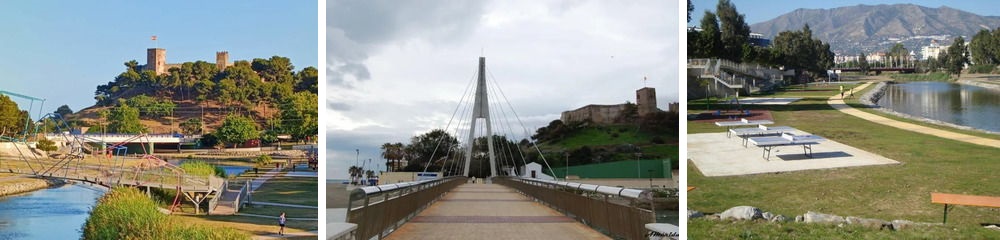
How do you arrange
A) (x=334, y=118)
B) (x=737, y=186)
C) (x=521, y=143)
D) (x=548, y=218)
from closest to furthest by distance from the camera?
(x=334, y=118) → (x=548, y=218) → (x=737, y=186) → (x=521, y=143)

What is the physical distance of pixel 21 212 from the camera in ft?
83.4

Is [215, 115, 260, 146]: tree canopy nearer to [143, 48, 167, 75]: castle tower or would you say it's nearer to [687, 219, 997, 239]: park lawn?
[143, 48, 167, 75]: castle tower

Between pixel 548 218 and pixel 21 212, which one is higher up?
pixel 548 218

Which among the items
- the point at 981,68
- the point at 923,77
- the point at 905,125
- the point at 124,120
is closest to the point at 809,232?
the point at 905,125

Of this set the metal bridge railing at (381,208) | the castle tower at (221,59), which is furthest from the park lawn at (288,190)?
the metal bridge railing at (381,208)

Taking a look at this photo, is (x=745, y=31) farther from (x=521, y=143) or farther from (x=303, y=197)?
(x=303, y=197)

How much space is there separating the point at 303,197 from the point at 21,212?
8.31 m

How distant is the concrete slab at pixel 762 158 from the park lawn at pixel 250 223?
16.5 metres

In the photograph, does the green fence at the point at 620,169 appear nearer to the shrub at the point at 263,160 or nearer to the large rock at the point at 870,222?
the large rock at the point at 870,222

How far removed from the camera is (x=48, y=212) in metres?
24.9

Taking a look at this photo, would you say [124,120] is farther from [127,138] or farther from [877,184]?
[877,184]

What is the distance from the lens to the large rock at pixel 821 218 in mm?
6203

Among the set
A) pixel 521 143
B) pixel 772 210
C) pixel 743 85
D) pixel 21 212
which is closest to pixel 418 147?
pixel 521 143

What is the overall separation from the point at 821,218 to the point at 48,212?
80.3ft
